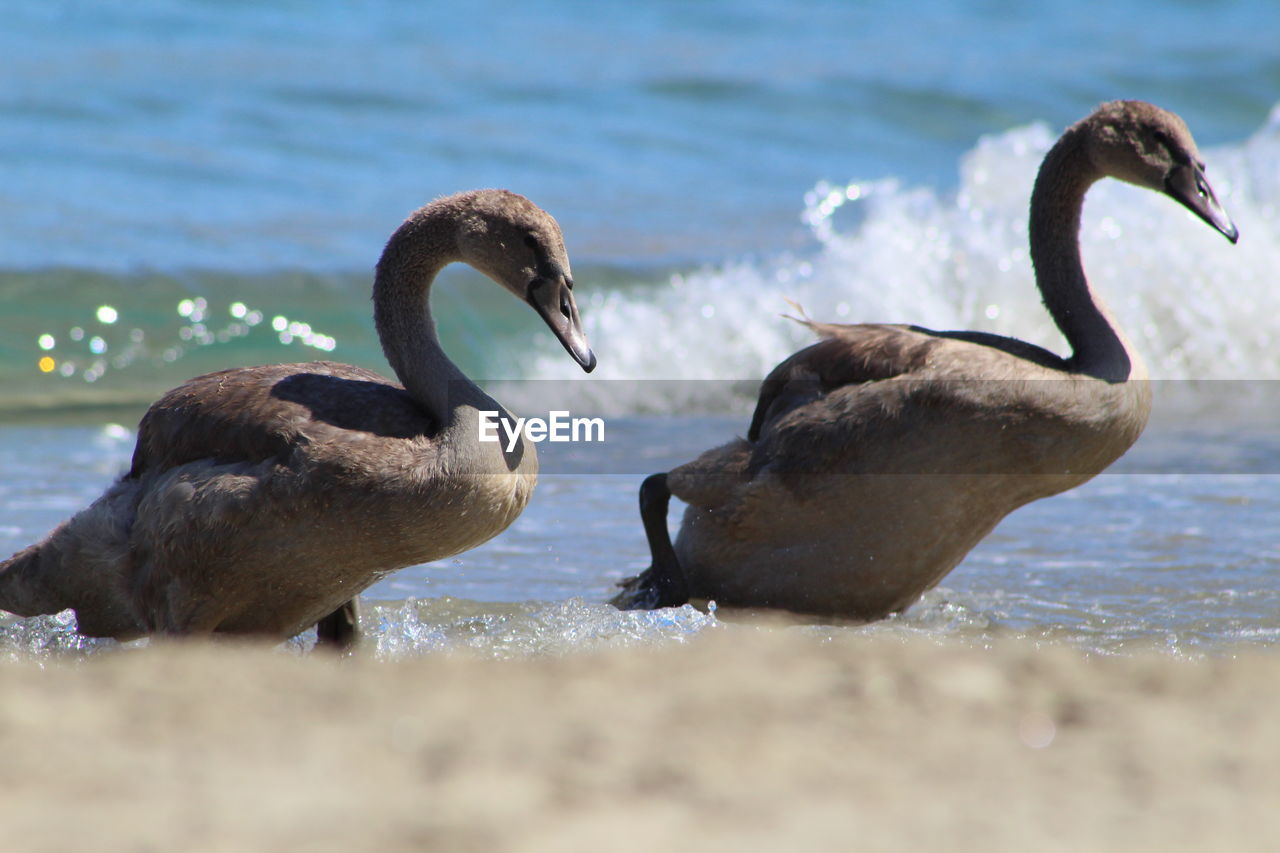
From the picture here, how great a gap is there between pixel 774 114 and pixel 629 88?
160 centimetres

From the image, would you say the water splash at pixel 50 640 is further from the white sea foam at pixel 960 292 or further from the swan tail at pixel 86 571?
the white sea foam at pixel 960 292

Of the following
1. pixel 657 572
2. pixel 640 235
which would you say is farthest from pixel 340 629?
pixel 640 235

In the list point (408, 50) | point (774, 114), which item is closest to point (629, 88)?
point (774, 114)

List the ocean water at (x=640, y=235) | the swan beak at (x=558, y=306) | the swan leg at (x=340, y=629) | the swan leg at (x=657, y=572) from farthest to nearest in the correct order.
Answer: the ocean water at (x=640, y=235)
the swan leg at (x=657, y=572)
the swan leg at (x=340, y=629)
the swan beak at (x=558, y=306)

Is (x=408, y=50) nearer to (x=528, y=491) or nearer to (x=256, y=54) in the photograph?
(x=256, y=54)

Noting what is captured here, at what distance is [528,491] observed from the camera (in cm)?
482

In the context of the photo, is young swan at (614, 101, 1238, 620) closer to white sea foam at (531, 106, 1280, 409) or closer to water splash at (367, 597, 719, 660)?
water splash at (367, 597, 719, 660)

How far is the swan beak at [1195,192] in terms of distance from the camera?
5953mm

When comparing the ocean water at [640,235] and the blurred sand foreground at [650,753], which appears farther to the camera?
the ocean water at [640,235]

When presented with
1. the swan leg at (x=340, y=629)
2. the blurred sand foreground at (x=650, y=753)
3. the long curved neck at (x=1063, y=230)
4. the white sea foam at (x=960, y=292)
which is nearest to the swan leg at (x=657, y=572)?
the swan leg at (x=340, y=629)

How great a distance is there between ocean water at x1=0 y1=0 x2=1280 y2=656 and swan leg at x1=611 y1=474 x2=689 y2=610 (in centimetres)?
23

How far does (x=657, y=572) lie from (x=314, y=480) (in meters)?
1.80

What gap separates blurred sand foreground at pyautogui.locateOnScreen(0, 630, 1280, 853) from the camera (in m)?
2.46

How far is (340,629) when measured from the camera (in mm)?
5410
